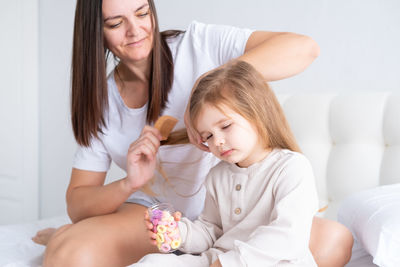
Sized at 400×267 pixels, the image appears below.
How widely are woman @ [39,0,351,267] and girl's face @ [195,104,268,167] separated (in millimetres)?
100

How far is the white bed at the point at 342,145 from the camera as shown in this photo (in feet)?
5.72

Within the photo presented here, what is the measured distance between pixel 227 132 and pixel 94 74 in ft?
2.00

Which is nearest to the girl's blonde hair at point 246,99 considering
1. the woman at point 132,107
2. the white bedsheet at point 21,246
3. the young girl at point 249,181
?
the young girl at point 249,181

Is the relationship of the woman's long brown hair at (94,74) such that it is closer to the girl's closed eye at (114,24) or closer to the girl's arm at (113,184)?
the girl's closed eye at (114,24)

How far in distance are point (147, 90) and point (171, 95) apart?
0.10 m

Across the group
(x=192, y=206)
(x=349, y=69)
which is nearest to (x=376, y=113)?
(x=349, y=69)

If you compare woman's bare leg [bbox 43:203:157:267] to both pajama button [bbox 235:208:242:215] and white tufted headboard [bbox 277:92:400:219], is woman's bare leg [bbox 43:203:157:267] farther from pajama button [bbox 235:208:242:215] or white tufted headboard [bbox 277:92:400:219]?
white tufted headboard [bbox 277:92:400:219]

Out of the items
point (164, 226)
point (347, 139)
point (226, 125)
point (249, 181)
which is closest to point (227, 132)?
point (226, 125)

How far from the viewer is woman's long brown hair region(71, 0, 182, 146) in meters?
1.47

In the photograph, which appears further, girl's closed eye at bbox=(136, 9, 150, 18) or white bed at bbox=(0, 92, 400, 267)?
white bed at bbox=(0, 92, 400, 267)

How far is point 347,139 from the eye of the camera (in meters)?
1.86

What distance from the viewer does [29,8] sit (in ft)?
10.6

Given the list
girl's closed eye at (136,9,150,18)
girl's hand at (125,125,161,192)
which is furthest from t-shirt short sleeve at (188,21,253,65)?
girl's hand at (125,125,161,192)

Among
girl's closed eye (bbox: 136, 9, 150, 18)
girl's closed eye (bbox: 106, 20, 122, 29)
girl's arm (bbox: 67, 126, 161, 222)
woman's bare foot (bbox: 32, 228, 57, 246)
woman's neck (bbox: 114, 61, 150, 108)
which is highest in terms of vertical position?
girl's closed eye (bbox: 136, 9, 150, 18)
